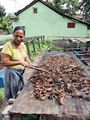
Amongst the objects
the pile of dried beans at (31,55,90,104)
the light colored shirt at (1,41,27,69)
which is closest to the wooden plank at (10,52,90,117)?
the pile of dried beans at (31,55,90,104)

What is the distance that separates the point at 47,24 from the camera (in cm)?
3081

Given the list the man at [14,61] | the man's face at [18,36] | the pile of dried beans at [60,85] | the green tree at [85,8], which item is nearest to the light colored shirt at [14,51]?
the man at [14,61]

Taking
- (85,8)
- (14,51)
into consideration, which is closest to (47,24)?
(85,8)

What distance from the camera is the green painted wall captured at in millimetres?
30609

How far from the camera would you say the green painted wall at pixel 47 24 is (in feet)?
100

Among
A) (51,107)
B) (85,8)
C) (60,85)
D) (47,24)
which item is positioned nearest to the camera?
(51,107)

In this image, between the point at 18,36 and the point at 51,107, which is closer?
the point at 51,107

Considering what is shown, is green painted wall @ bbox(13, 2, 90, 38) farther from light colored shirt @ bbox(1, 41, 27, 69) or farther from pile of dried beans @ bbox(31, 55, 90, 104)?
light colored shirt @ bbox(1, 41, 27, 69)

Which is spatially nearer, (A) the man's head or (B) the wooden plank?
(B) the wooden plank

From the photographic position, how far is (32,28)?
30781mm

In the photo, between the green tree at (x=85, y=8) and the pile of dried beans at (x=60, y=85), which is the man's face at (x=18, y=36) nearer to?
the pile of dried beans at (x=60, y=85)

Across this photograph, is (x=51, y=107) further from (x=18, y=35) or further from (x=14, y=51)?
(x=18, y=35)

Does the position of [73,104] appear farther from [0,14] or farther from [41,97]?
[0,14]

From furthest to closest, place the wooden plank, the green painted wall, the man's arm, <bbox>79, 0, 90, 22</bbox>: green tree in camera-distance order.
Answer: <bbox>79, 0, 90, 22</bbox>: green tree, the green painted wall, the man's arm, the wooden plank
